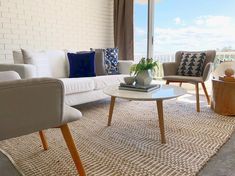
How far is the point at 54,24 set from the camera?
3592 millimetres

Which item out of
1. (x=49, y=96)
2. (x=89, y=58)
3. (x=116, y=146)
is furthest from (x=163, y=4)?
(x=49, y=96)

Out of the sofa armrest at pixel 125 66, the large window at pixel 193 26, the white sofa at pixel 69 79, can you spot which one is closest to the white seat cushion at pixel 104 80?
the white sofa at pixel 69 79

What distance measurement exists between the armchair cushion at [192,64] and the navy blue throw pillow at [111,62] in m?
0.94

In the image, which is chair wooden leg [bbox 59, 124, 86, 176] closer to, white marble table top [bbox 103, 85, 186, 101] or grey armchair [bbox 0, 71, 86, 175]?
grey armchair [bbox 0, 71, 86, 175]

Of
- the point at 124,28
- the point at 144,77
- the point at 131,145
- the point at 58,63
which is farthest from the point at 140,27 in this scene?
the point at 131,145

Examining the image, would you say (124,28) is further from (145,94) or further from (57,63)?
(145,94)

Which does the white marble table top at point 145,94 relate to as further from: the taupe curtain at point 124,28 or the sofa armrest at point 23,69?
the taupe curtain at point 124,28

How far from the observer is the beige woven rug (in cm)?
149

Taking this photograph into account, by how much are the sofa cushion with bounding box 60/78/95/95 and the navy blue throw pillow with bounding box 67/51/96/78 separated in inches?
10.4

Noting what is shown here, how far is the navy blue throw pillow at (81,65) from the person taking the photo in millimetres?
2973

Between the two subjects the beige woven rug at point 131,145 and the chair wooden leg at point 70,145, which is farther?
the beige woven rug at point 131,145

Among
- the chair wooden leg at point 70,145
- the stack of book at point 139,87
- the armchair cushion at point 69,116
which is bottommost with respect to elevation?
the chair wooden leg at point 70,145

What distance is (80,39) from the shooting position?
403 centimetres

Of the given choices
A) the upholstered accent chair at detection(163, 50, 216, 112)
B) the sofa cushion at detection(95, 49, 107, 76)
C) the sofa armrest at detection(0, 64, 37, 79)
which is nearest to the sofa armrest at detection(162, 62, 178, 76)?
the upholstered accent chair at detection(163, 50, 216, 112)
